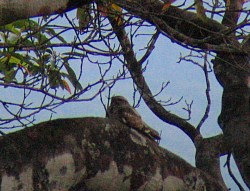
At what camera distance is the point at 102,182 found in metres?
3.07

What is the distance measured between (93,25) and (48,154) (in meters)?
1.42

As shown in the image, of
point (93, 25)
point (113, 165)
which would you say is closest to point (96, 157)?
point (113, 165)

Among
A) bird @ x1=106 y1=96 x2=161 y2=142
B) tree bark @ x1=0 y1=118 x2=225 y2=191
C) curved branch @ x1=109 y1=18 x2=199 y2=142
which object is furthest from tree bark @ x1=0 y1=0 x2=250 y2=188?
tree bark @ x1=0 y1=118 x2=225 y2=191

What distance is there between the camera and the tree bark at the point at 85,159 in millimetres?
2908

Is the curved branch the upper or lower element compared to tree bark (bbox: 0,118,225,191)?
upper

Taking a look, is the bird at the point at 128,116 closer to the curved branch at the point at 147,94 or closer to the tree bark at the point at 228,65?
the tree bark at the point at 228,65

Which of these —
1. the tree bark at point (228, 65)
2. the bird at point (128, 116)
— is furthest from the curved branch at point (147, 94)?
the bird at point (128, 116)

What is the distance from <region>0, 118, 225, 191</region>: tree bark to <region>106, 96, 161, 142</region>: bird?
0.08m

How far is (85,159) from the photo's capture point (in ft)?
9.97

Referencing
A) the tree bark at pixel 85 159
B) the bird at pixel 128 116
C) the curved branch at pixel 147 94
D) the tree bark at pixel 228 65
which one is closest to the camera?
the tree bark at pixel 85 159

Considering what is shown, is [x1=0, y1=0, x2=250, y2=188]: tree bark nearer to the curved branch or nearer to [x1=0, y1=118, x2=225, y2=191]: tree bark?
the curved branch

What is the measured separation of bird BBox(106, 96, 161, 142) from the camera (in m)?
3.43

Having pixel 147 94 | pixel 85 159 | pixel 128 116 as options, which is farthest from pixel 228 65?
pixel 85 159

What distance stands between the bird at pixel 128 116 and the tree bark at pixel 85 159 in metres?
0.08
